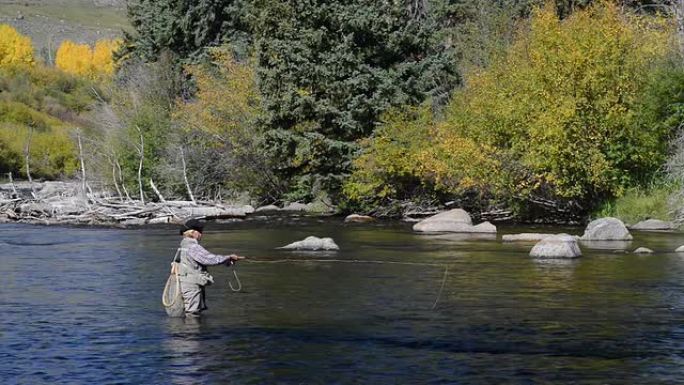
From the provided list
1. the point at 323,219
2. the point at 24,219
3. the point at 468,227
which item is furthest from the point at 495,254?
the point at 24,219

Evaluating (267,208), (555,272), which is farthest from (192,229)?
(267,208)

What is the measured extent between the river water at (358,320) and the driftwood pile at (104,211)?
14.4 metres

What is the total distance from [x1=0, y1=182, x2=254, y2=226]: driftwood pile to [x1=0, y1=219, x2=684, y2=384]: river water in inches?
566

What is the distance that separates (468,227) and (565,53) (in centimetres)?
768

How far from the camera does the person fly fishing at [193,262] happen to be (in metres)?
18.6

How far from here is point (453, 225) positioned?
40.7 m

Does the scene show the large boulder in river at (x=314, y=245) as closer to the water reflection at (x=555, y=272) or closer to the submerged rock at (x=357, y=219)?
the water reflection at (x=555, y=272)

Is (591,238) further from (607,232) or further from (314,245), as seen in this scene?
(314,245)

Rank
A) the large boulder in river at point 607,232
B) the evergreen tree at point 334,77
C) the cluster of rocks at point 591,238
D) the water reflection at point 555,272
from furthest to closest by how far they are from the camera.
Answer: the evergreen tree at point 334,77 < the large boulder in river at point 607,232 < the cluster of rocks at point 591,238 < the water reflection at point 555,272

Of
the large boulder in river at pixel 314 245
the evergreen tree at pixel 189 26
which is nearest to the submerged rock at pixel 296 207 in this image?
the evergreen tree at pixel 189 26

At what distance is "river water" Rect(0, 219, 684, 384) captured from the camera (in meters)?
15.5

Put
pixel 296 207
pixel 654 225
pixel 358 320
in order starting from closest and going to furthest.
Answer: pixel 358 320 → pixel 654 225 → pixel 296 207

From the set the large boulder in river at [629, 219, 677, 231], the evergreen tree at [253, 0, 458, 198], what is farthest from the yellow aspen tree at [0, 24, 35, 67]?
the large boulder in river at [629, 219, 677, 231]

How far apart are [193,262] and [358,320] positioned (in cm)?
331
